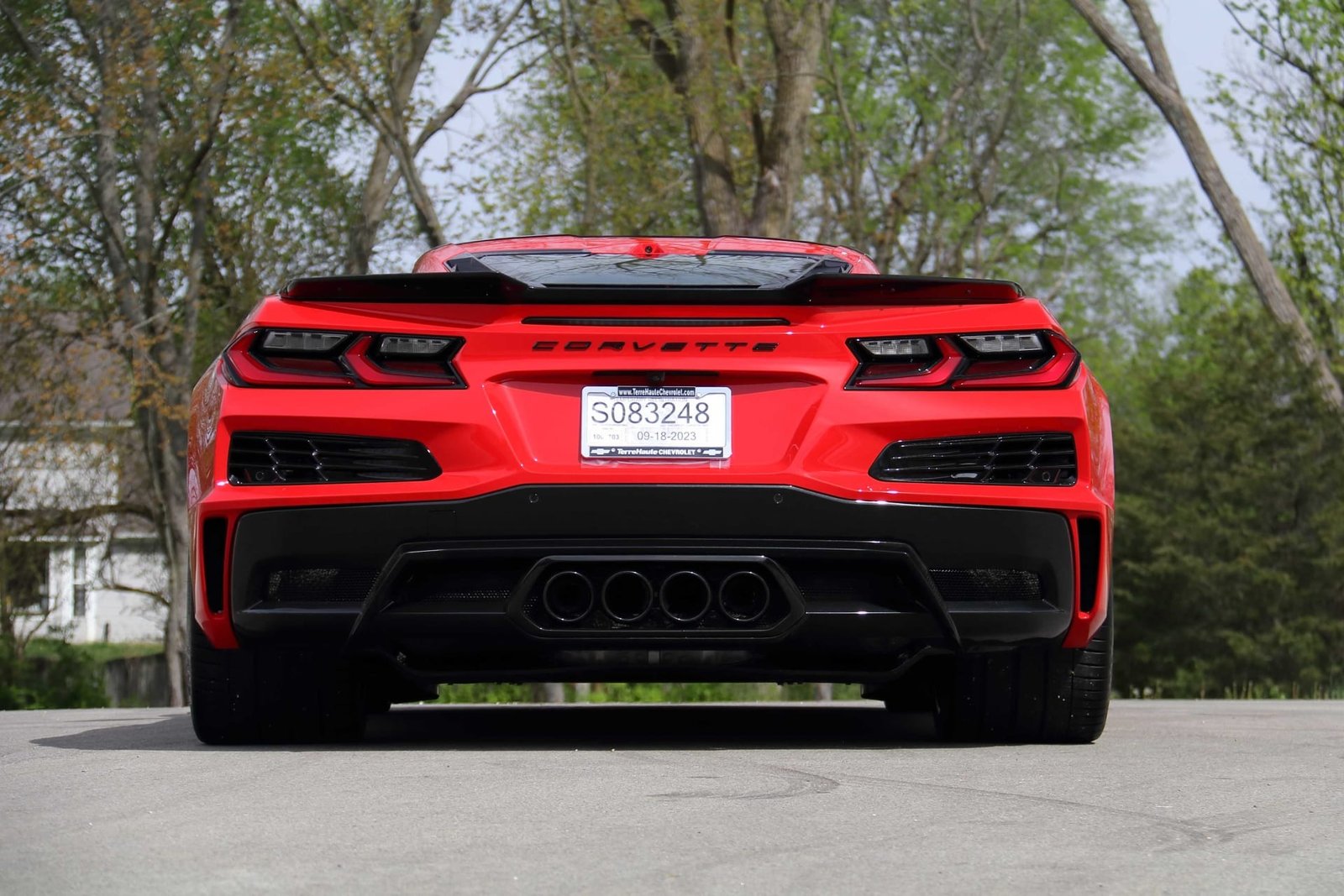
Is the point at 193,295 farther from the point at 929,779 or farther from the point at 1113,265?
the point at 1113,265

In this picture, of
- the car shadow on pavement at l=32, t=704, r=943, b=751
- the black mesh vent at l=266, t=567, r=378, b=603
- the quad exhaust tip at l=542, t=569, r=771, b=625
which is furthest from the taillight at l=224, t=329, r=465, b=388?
the car shadow on pavement at l=32, t=704, r=943, b=751

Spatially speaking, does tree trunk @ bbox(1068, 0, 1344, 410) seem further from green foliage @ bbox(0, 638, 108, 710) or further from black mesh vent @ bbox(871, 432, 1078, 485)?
black mesh vent @ bbox(871, 432, 1078, 485)

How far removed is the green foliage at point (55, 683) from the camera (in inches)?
945

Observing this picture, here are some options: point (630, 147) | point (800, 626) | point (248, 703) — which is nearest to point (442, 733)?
point (248, 703)

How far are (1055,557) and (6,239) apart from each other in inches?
826

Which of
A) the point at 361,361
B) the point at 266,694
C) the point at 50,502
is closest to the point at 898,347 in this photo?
the point at 361,361

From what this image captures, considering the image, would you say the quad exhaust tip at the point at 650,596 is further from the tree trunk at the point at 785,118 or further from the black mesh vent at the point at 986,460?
the tree trunk at the point at 785,118

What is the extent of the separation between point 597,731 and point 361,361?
1.93 m

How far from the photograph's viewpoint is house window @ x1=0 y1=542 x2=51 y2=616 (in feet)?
100

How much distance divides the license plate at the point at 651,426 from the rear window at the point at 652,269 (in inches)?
13.0

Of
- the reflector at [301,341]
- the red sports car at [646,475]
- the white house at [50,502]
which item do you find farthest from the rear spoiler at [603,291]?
the white house at [50,502]

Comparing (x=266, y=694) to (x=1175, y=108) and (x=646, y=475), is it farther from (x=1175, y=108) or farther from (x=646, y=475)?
(x=1175, y=108)

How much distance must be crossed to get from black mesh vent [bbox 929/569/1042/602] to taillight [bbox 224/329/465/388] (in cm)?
135

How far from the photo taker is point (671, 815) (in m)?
3.88
